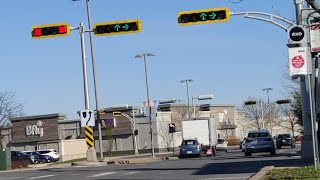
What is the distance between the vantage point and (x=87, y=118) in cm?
3275

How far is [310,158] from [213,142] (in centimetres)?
3125

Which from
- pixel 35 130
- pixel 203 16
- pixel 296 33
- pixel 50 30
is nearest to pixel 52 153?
pixel 35 130

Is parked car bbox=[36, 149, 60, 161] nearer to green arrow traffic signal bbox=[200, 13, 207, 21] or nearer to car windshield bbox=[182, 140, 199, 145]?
car windshield bbox=[182, 140, 199, 145]

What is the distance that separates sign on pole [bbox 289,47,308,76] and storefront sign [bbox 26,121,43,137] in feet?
232

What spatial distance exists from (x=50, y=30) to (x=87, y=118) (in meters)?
7.44

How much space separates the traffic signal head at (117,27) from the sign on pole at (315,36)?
Result: 33.4ft

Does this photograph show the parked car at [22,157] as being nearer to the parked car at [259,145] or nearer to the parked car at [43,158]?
the parked car at [43,158]

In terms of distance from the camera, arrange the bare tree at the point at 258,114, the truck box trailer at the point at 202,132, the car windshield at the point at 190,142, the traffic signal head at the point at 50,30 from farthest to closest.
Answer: the bare tree at the point at 258,114
the truck box trailer at the point at 202,132
the car windshield at the point at 190,142
the traffic signal head at the point at 50,30

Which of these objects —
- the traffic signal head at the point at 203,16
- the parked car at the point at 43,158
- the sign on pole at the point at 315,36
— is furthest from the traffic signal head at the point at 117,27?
the parked car at the point at 43,158

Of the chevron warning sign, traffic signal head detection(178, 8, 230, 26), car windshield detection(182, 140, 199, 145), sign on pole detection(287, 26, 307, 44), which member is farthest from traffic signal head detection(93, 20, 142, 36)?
car windshield detection(182, 140, 199, 145)

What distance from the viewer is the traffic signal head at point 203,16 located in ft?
77.0

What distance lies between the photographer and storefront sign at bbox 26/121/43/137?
83.4 meters

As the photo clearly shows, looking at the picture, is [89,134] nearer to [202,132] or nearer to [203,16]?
[203,16]

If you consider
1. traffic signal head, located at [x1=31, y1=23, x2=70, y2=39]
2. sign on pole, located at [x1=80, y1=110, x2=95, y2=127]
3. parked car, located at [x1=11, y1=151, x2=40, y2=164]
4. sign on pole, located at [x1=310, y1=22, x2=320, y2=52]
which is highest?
traffic signal head, located at [x1=31, y1=23, x2=70, y2=39]
